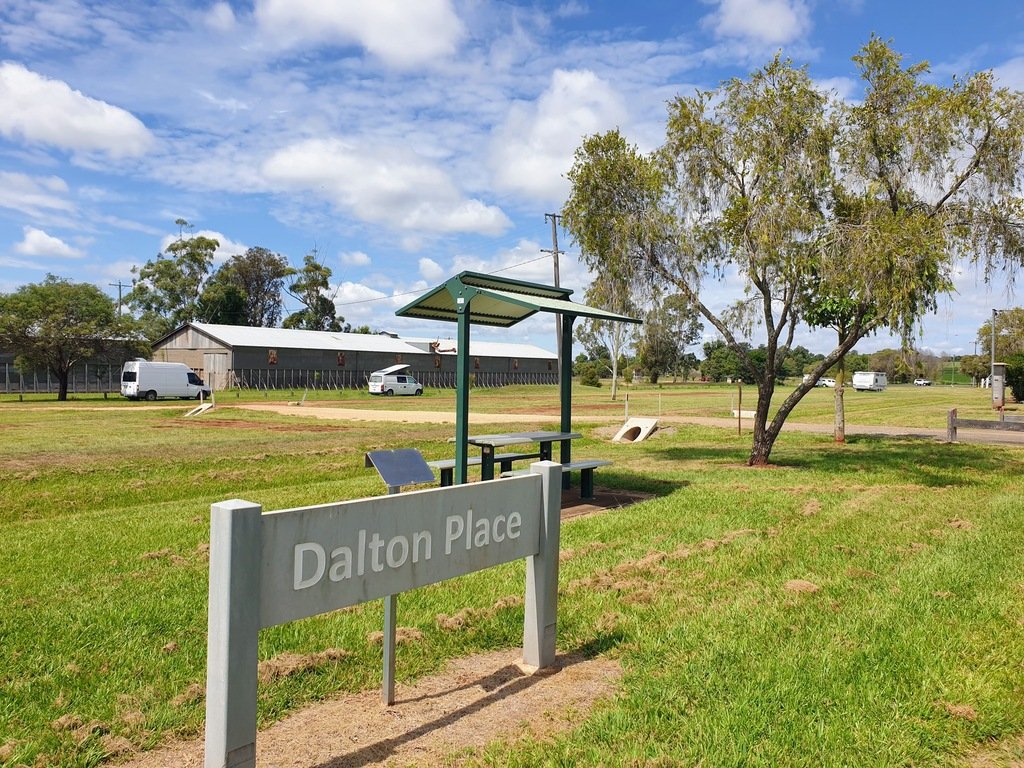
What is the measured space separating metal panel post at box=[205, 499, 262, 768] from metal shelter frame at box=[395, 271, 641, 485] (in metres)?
5.96

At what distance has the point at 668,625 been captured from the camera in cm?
488

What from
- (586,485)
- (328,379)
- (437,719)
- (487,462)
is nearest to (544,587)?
(437,719)

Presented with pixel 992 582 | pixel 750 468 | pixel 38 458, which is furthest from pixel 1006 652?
pixel 38 458

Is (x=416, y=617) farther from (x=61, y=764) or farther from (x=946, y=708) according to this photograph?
(x=946, y=708)

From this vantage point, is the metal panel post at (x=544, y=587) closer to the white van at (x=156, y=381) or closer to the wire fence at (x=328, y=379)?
the white van at (x=156, y=381)

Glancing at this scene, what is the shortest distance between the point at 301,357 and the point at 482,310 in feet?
161

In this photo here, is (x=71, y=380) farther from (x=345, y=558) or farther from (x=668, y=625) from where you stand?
(x=345, y=558)

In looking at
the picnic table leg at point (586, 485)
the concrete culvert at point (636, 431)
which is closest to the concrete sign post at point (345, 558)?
the picnic table leg at point (586, 485)

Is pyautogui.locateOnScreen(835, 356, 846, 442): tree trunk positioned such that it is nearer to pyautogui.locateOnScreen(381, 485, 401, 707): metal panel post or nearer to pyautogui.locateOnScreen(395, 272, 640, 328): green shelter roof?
pyautogui.locateOnScreen(395, 272, 640, 328): green shelter roof

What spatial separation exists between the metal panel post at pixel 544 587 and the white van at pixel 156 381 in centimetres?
4056

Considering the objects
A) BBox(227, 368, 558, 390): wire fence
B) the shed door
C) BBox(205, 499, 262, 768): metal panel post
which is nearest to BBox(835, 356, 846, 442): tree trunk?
BBox(205, 499, 262, 768): metal panel post

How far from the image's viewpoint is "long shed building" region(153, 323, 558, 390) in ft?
178

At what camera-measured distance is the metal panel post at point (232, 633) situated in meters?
2.74

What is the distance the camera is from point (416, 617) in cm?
501
